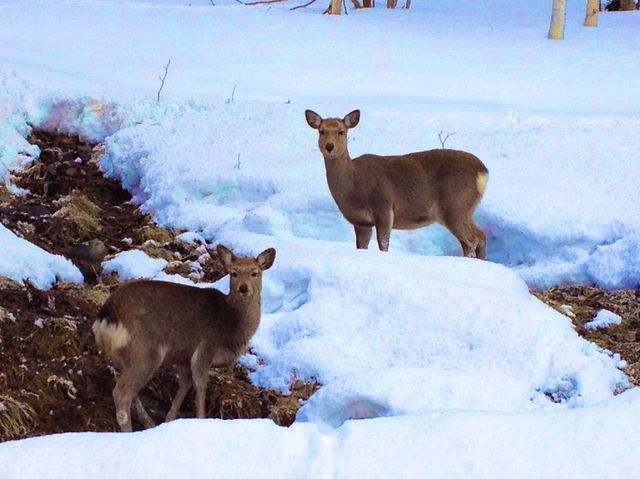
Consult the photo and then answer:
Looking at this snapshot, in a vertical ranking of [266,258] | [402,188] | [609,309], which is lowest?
[609,309]

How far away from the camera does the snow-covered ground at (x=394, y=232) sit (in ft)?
15.7

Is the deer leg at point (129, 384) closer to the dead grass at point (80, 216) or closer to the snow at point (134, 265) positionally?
the snow at point (134, 265)

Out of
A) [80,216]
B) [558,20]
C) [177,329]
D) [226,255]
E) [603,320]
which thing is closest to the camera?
[177,329]

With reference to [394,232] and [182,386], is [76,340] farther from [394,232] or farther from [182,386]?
[394,232]

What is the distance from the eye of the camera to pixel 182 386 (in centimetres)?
730

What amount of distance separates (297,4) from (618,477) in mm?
19269

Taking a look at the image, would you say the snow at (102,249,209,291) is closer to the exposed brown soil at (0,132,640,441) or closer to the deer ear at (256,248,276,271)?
the exposed brown soil at (0,132,640,441)

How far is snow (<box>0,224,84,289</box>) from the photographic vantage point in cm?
857

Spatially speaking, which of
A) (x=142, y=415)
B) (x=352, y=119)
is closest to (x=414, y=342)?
(x=142, y=415)

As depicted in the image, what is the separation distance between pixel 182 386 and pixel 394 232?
4088 millimetres

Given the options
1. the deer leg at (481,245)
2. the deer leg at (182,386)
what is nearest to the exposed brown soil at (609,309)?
the deer leg at (481,245)

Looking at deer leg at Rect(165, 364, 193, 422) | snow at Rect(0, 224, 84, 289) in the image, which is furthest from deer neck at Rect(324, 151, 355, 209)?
deer leg at Rect(165, 364, 193, 422)

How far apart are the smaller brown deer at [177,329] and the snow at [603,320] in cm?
264

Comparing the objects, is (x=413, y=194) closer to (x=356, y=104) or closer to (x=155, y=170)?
(x=155, y=170)
